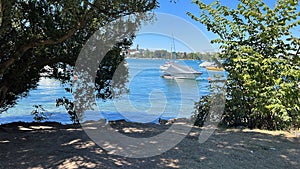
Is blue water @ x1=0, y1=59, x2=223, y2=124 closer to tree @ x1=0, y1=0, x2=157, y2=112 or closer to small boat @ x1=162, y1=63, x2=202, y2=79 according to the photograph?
small boat @ x1=162, y1=63, x2=202, y2=79

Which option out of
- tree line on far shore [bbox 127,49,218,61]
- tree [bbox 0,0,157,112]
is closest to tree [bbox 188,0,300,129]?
tree line on far shore [bbox 127,49,218,61]

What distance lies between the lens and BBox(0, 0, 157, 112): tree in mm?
3568

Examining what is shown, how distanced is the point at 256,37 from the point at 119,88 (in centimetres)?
342

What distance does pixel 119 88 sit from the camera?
21.9ft

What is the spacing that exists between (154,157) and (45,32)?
248cm

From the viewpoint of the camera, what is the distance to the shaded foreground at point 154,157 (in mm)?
3176

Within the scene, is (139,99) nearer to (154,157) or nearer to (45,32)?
(45,32)

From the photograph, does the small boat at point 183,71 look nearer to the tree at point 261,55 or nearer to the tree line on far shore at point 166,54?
the tree line on far shore at point 166,54

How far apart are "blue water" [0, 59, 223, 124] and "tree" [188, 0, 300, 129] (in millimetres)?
1369

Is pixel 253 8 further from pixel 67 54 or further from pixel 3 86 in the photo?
pixel 3 86

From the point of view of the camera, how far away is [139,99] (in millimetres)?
9148

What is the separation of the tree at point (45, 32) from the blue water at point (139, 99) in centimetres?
83

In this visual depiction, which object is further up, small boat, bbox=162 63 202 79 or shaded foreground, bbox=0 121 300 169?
small boat, bbox=162 63 202 79

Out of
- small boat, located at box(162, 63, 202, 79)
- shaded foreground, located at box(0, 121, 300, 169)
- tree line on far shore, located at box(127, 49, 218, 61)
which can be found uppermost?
tree line on far shore, located at box(127, 49, 218, 61)
